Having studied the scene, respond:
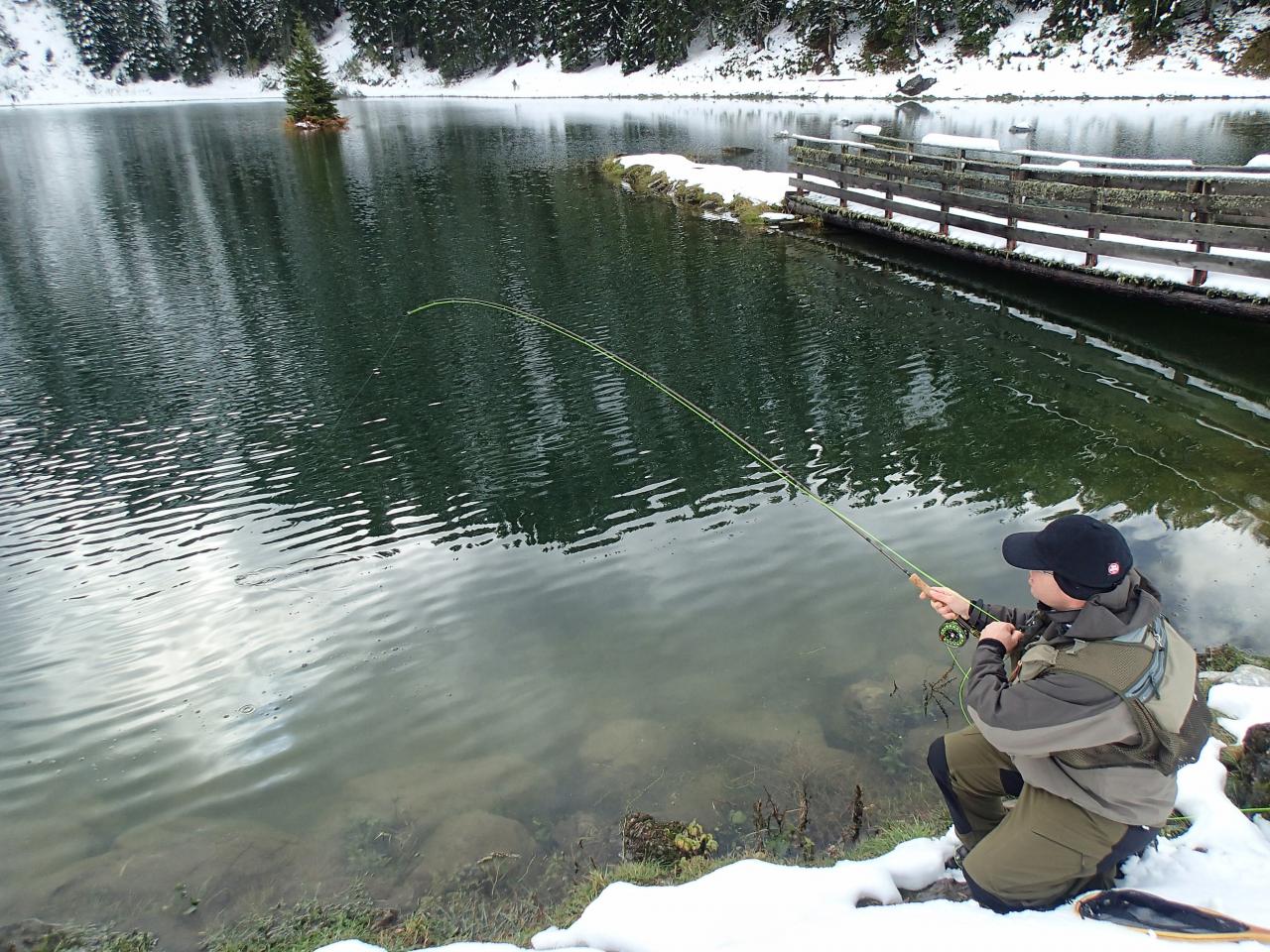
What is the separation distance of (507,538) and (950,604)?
5.36m

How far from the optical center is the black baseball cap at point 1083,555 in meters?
3.09

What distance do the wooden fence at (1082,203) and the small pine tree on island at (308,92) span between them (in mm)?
46972

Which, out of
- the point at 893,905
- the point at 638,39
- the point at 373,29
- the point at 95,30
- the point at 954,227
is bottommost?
the point at 893,905

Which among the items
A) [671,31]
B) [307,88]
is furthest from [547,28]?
[307,88]

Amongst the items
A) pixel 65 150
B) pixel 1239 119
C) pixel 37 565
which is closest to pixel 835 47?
pixel 1239 119

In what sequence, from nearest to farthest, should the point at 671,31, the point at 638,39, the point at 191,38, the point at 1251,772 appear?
1. the point at 1251,772
2. the point at 671,31
3. the point at 638,39
4. the point at 191,38

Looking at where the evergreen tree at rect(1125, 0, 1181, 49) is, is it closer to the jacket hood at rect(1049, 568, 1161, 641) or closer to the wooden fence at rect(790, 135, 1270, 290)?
the wooden fence at rect(790, 135, 1270, 290)

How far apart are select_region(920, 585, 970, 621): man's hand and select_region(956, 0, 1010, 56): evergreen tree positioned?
8044 cm

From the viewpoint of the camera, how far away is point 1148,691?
119 inches

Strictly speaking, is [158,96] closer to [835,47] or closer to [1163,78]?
[835,47]

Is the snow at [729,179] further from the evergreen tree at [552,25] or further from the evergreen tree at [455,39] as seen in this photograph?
the evergreen tree at [455,39]

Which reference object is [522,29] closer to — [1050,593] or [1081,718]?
[1050,593]

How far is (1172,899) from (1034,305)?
14529 millimetres

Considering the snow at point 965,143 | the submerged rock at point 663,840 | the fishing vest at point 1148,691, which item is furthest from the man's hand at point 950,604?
the snow at point 965,143
